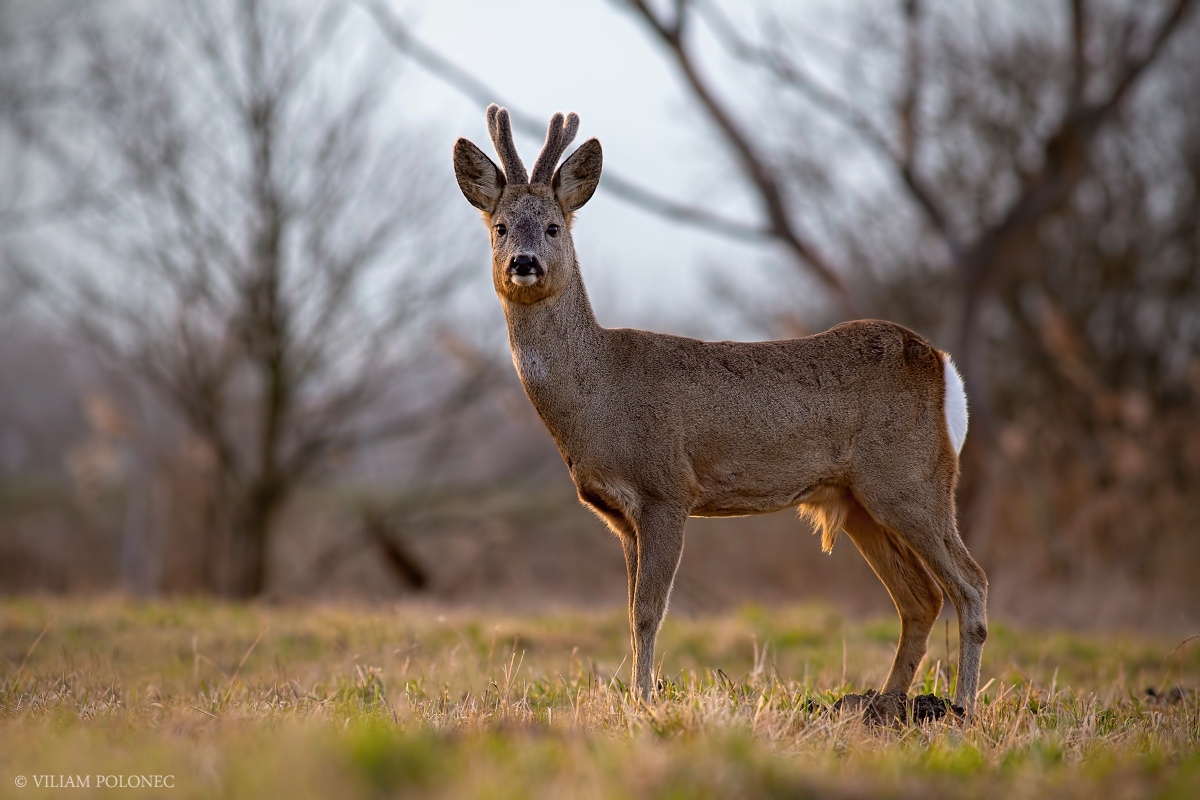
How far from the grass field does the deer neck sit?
1.25 meters

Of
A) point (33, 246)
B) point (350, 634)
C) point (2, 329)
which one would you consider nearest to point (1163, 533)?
point (350, 634)

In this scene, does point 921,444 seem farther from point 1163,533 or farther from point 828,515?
point 1163,533

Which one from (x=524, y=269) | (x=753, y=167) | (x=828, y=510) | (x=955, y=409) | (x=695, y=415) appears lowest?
(x=828, y=510)

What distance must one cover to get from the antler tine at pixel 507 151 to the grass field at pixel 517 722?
2357mm

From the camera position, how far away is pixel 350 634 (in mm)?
7438

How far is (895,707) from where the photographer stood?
467 centimetres

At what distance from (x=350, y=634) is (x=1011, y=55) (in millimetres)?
12549

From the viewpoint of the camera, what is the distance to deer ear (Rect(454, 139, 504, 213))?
18.1 ft

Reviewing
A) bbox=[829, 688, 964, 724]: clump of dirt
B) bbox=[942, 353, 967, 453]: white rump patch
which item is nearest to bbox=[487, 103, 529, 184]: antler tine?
bbox=[942, 353, 967, 453]: white rump patch

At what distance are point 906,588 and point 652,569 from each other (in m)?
1.45

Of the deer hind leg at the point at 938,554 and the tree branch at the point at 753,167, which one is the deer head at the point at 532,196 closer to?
the deer hind leg at the point at 938,554
